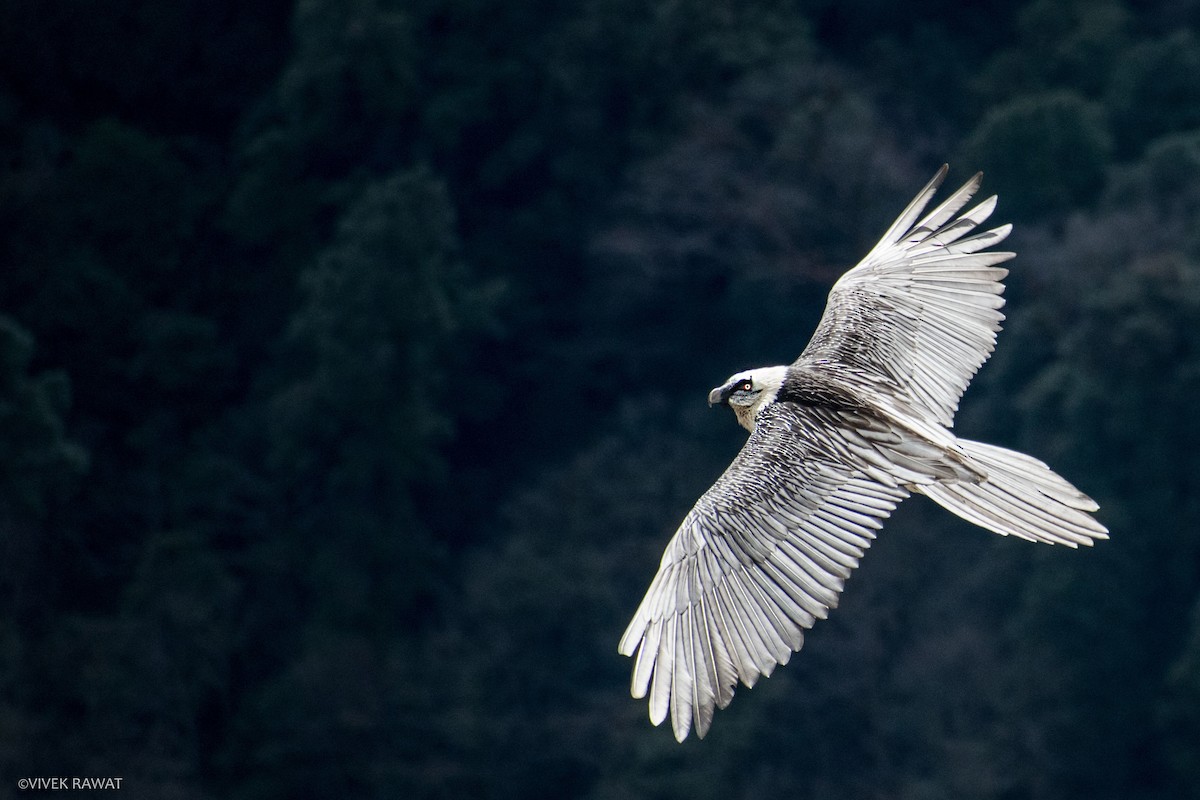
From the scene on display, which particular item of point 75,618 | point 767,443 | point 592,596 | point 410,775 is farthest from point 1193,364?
point 767,443

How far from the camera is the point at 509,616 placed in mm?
34719

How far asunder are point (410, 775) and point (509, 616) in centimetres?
299

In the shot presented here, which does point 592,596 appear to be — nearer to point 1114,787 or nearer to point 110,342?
point 1114,787

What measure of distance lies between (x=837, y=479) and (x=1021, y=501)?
0.80 m

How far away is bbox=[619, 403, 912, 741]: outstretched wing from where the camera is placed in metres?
8.80

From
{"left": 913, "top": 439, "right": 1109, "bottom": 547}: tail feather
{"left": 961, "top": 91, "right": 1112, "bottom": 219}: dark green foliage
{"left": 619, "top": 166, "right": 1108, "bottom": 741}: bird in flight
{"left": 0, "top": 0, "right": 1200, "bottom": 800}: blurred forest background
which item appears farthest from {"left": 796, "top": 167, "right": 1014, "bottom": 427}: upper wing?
{"left": 961, "top": 91, "right": 1112, "bottom": 219}: dark green foliage

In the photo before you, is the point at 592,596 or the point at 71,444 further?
the point at 71,444

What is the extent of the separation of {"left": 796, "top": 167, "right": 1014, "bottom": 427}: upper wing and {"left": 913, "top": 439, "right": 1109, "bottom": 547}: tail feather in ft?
3.45

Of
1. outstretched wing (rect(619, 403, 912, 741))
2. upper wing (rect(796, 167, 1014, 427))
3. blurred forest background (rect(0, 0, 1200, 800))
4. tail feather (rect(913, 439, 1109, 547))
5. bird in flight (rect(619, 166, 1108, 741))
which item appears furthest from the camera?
blurred forest background (rect(0, 0, 1200, 800))

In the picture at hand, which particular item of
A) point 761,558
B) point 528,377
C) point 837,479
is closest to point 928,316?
point 837,479

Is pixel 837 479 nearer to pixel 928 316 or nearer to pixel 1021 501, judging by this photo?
pixel 1021 501

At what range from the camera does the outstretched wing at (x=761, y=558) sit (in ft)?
28.9

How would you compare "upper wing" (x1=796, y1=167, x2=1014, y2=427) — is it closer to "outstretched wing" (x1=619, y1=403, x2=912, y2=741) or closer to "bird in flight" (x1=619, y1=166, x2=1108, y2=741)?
"bird in flight" (x1=619, y1=166, x2=1108, y2=741)

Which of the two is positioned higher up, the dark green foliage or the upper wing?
the dark green foliage
